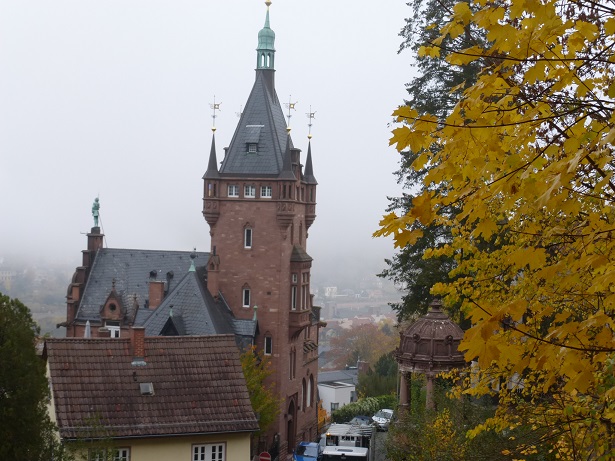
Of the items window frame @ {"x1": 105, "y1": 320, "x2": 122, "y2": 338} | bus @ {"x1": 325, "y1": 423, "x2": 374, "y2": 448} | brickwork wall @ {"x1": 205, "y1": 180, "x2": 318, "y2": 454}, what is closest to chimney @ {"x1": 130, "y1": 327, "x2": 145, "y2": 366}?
bus @ {"x1": 325, "y1": 423, "x2": 374, "y2": 448}

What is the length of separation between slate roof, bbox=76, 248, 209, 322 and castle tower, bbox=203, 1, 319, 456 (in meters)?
2.84

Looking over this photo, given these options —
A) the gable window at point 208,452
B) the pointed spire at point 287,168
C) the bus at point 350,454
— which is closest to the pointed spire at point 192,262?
the pointed spire at point 287,168

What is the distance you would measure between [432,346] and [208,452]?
839 centimetres

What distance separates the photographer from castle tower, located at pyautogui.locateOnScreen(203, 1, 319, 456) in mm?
53438

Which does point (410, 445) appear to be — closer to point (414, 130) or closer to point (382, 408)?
point (414, 130)

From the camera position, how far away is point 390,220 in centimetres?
607

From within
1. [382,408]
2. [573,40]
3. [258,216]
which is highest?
[258,216]

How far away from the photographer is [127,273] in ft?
188

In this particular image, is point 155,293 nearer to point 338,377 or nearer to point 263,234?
point 263,234

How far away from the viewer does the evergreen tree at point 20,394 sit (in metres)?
19.1

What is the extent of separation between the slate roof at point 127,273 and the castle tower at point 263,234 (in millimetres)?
2840

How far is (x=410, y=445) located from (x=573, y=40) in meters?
19.5

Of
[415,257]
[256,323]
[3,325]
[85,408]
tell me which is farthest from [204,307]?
[3,325]

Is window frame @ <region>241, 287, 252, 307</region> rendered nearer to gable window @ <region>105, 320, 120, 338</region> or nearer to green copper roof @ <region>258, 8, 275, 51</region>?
gable window @ <region>105, 320, 120, 338</region>
